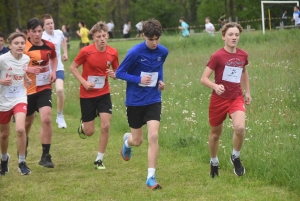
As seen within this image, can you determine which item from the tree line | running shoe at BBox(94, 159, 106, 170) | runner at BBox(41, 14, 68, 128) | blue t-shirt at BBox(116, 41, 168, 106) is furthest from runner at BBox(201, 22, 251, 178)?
the tree line

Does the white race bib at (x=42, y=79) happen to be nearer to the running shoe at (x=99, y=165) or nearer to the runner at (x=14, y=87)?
the runner at (x=14, y=87)

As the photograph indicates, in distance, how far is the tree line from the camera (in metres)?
63.8

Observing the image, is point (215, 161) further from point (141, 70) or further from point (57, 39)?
point (57, 39)

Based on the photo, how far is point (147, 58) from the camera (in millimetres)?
7430

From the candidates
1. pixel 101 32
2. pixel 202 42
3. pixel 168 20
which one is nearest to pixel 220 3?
pixel 168 20

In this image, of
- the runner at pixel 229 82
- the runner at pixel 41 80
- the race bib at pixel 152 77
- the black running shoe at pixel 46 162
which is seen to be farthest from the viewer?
the black running shoe at pixel 46 162

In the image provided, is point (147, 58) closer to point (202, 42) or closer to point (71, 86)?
point (71, 86)

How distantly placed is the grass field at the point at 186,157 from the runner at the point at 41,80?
57 centimetres

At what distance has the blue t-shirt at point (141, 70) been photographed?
24.4 feet

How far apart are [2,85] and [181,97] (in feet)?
19.3

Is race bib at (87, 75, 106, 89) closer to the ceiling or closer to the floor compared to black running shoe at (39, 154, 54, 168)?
closer to the ceiling

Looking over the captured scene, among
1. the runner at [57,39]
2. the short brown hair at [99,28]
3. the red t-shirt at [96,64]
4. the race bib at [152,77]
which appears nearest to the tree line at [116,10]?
the runner at [57,39]

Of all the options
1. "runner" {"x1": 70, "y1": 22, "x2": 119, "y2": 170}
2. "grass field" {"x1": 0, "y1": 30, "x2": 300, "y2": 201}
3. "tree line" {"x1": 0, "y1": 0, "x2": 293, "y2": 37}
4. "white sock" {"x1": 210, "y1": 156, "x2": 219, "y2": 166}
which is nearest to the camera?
"grass field" {"x1": 0, "y1": 30, "x2": 300, "y2": 201}

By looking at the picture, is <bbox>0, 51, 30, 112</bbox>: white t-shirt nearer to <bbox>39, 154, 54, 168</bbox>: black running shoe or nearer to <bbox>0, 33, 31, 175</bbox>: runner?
<bbox>0, 33, 31, 175</bbox>: runner
